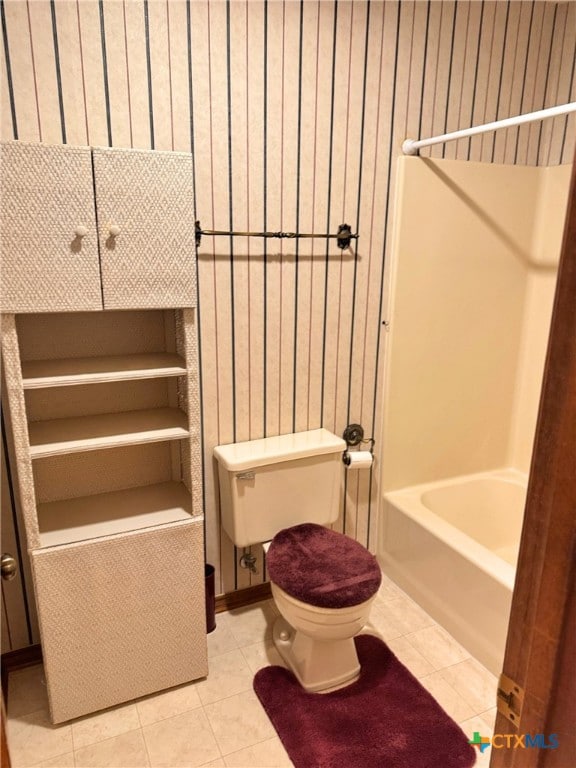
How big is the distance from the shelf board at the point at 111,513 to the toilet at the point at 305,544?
9.7 inches

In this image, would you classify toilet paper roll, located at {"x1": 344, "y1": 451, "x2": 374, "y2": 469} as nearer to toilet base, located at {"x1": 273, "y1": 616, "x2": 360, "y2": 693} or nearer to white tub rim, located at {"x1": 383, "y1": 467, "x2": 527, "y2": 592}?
white tub rim, located at {"x1": 383, "y1": 467, "x2": 527, "y2": 592}

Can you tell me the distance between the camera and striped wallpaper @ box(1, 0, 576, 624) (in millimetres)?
1596

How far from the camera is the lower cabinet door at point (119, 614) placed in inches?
62.9

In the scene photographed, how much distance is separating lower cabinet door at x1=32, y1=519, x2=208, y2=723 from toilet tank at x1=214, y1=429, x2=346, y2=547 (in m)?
0.27

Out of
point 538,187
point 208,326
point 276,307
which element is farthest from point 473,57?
point 208,326

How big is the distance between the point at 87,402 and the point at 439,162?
170cm

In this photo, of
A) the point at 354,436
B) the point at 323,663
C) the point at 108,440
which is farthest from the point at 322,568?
the point at 108,440

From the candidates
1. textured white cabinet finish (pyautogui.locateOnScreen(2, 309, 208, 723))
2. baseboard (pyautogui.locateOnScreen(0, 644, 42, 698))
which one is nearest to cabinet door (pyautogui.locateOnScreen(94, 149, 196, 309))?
textured white cabinet finish (pyautogui.locateOnScreen(2, 309, 208, 723))

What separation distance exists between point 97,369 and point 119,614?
Answer: 797 millimetres

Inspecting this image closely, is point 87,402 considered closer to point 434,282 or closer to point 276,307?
point 276,307

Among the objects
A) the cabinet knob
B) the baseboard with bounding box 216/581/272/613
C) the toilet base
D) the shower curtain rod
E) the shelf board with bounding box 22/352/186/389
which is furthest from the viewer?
the baseboard with bounding box 216/581/272/613

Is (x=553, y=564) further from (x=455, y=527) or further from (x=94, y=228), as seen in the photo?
(x=455, y=527)

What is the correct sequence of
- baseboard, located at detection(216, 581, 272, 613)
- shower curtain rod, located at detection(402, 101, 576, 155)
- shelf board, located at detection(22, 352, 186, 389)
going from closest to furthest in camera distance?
shelf board, located at detection(22, 352, 186, 389) < shower curtain rod, located at detection(402, 101, 576, 155) < baseboard, located at detection(216, 581, 272, 613)

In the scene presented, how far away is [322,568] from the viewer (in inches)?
70.7
